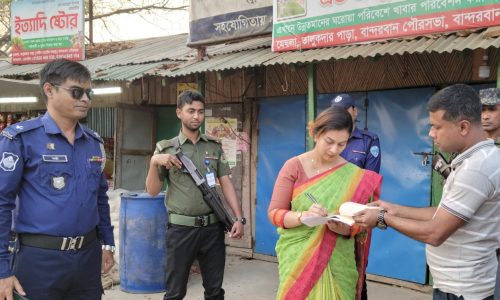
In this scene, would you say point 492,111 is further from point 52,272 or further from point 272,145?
point 272,145

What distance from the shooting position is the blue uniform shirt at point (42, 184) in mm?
2182

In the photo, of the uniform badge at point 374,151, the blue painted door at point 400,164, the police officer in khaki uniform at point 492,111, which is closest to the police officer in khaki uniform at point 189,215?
the uniform badge at point 374,151

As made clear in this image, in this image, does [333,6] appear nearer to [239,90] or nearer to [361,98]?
[361,98]

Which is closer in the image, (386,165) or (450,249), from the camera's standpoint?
(450,249)

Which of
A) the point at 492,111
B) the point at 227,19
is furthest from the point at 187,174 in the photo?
the point at 227,19

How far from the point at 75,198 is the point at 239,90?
426 centimetres

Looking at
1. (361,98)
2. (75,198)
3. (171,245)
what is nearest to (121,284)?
(171,245)

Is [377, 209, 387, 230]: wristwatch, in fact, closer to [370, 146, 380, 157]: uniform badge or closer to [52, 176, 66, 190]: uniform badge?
[370, 146, 380, 157]: uniform badge

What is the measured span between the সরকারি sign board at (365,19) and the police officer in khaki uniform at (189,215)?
5.91 feet

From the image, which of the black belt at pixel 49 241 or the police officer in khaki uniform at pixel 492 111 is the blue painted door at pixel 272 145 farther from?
the black belt at pixel 49 241

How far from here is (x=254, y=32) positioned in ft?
18.1

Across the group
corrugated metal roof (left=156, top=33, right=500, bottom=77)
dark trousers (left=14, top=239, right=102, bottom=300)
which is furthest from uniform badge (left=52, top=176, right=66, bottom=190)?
corrugated metal roof (left=156, top=33, right=500, bottom=77)

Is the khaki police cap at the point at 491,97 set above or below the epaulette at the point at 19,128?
above

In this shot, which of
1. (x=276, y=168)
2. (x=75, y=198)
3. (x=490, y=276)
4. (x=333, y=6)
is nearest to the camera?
(x=490, y=276)
